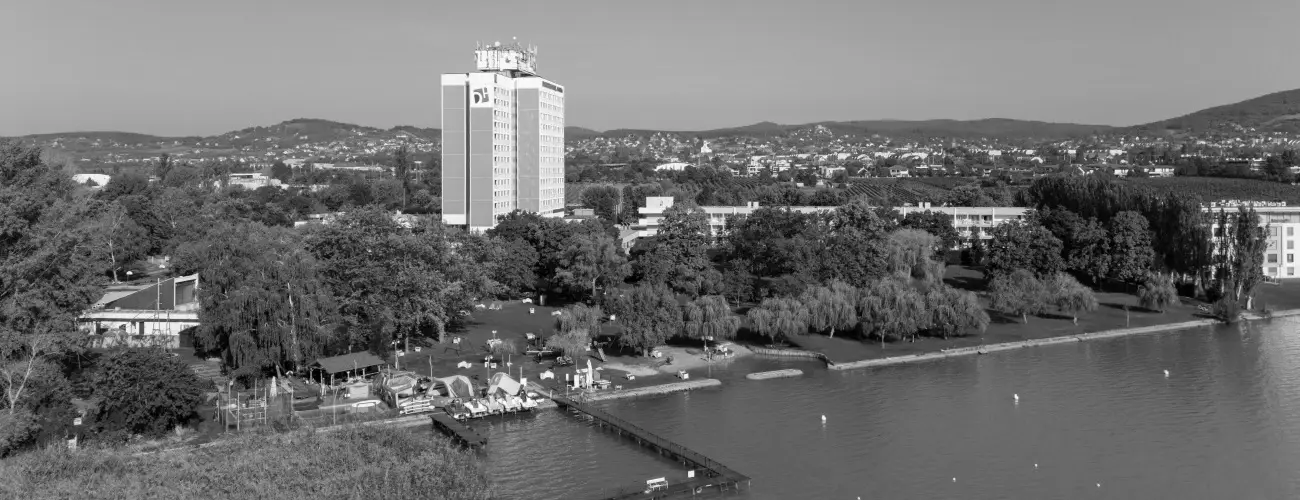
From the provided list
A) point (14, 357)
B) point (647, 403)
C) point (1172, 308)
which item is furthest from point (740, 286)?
point (14, 357)

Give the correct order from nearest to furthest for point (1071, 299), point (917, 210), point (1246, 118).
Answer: point (1071, 299) → point (917, 210) → point (1246, 118)

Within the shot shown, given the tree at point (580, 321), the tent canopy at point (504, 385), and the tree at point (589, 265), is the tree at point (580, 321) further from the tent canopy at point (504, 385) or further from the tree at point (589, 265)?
the tree at point (589, 265)

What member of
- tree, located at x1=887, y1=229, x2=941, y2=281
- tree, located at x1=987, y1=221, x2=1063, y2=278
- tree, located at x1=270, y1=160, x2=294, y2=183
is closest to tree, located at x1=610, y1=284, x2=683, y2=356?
tree, located at x1=887, y1=229, x2=941, y2=281

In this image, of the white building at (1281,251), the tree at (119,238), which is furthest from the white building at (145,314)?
the white building at (1281,251)

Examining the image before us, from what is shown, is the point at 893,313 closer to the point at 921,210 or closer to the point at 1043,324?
the point at 1043,324

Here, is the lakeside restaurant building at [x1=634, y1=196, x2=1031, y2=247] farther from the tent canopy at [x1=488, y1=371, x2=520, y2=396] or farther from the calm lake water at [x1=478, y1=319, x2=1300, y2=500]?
the tent canopy at [x1=488, y1=371, x2=520, y2=396]

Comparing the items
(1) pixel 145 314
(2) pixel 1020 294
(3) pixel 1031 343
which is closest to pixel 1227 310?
(2) pixel 1020 294

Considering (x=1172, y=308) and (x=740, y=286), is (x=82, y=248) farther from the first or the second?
(x=1172, y=308)
